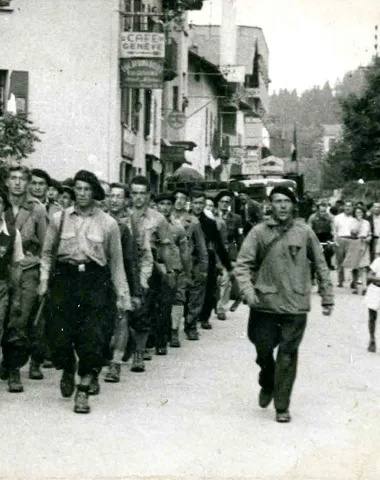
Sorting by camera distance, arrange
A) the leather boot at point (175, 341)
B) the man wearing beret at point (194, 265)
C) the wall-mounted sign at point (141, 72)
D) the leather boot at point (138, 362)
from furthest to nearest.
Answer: the wall-mounted sign at point (141, 72)
the man wearing beret at point (194, 265)
the leather boot at point (175, 341)
the leather boot at point (138, 362)

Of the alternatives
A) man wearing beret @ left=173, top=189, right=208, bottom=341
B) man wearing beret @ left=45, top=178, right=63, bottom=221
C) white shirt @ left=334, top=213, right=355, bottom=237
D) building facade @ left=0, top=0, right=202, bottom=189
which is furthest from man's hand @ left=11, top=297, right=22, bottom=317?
building facade @ left=0, top=0, right=202, bottom=189

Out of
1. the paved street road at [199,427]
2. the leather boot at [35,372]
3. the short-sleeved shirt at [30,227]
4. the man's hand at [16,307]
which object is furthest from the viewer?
the leather boot at [35,372]

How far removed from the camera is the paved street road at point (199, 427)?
7.09 metres

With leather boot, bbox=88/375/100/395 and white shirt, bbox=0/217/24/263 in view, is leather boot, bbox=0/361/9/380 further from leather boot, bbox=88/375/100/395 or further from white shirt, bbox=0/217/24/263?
white shirt, bbox=0/217/24/263

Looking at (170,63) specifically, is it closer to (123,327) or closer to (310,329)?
(310,329)

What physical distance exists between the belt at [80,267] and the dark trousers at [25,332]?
3.19ft

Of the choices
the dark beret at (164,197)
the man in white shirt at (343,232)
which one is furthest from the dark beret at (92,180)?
the man in white shirt at (343,232)

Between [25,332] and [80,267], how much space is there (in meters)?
1.34

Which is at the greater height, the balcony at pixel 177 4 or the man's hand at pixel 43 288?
the balcony at pixel 177 4

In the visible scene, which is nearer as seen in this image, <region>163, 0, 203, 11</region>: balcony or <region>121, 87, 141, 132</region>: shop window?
<region>121, 87, 141, 132</region>: shop window

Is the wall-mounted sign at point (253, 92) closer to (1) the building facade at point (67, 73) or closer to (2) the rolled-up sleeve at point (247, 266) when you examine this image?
(1) the building facade at point (67, 73)

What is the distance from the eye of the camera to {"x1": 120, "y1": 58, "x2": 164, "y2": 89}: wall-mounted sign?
2609cm

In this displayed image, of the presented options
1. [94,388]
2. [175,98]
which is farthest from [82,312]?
[175,98]

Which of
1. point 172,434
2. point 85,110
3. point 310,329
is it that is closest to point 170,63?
point 85,110
